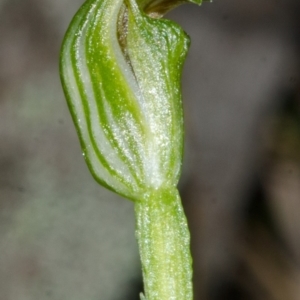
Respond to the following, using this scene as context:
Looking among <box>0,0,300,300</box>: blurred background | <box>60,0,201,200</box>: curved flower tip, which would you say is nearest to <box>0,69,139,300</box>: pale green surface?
<box>0,0,300,300</box>: blurred background

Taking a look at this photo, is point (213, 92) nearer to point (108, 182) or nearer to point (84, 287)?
point (84, 287)

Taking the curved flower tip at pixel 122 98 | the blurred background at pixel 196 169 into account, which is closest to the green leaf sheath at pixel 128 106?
the curved flower tip at pixel 122 98

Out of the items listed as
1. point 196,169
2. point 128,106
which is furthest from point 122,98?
point 196,169

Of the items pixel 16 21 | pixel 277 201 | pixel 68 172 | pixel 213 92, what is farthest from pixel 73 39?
pixel 277 201

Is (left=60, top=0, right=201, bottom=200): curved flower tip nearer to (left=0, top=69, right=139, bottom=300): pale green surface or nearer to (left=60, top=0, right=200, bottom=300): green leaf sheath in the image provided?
(left=60, top=0, right=200, bottom=300): green leaf sheath

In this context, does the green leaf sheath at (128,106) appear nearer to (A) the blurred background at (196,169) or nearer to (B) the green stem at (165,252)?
(B) the green stem at (165,252)

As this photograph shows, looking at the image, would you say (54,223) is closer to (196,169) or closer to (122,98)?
(196,169)
